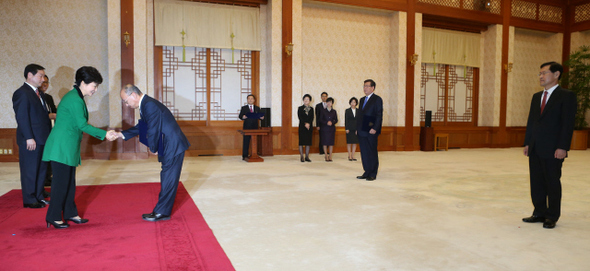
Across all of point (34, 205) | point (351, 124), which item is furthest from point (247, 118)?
point (34, 205)

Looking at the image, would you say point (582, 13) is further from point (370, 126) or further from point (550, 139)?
point (550, 139)

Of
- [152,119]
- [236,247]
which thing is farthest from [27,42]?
[236,247]

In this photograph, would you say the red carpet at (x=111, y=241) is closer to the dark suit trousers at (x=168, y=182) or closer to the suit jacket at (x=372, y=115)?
the dark suit trousers at (x=168, y=182)

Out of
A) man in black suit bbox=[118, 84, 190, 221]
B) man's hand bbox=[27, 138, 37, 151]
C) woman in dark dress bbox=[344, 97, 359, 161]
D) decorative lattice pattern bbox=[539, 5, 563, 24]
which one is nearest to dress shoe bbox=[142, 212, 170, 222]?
man in black suit bbox=[118, 84, 190, 221]

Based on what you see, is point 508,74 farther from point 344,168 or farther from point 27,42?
point 27,42

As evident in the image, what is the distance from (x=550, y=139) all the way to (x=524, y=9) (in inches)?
403

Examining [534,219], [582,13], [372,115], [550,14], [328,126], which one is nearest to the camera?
[534,219]

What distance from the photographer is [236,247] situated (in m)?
2.67

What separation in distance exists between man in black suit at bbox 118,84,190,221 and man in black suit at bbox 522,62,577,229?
2988 mm

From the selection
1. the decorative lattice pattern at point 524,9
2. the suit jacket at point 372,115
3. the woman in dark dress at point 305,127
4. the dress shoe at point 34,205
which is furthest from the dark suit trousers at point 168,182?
the decorative lattice pattern at point 524,9

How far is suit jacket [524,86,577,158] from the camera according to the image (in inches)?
122

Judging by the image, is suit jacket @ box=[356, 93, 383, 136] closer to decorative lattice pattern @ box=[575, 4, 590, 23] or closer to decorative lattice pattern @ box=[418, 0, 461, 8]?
decorative lattice pattern @ box=[418, 0, 461, 8]

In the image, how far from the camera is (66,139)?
2941 millimetres

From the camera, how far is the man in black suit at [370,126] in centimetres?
539
